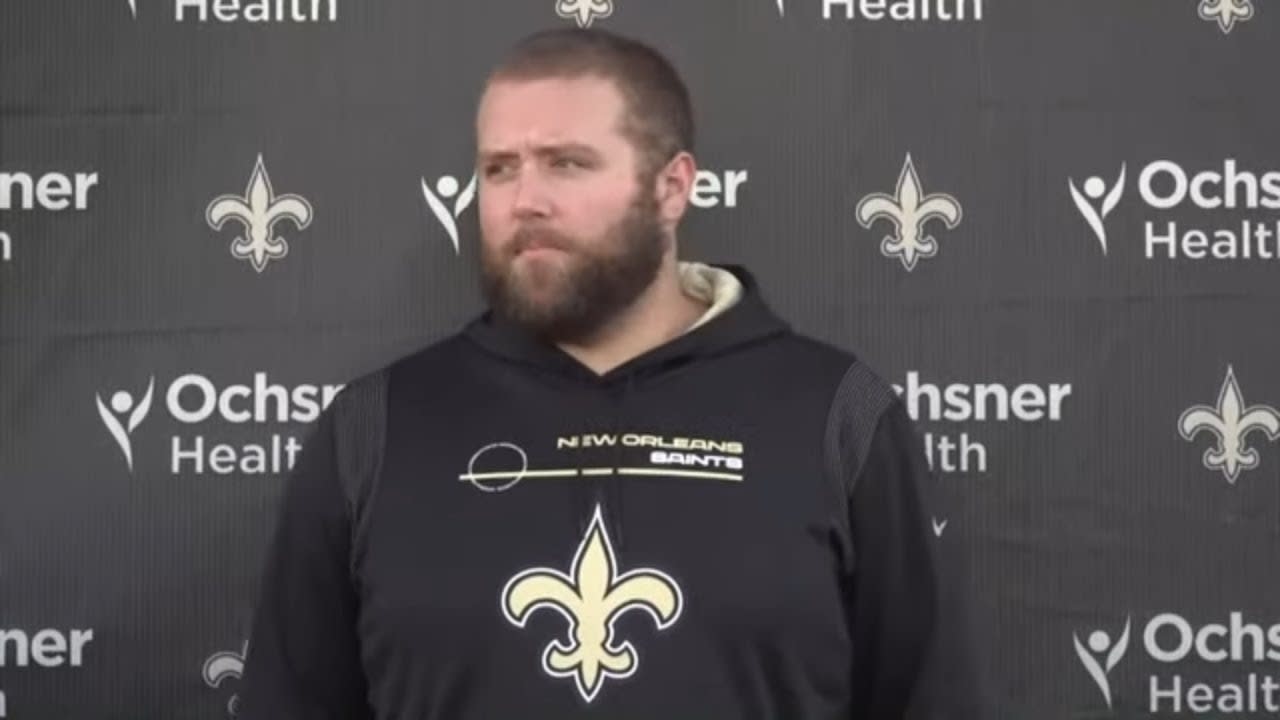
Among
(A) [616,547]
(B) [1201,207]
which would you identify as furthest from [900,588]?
(B) [1201,207]

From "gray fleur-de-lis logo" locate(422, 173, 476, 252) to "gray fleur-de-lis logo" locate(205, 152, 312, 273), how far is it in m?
0.18

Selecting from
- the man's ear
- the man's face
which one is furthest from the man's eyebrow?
the man's ear

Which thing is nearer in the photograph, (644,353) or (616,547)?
(616,547)

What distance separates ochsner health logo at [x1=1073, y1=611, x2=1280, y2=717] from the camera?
7.84 ft

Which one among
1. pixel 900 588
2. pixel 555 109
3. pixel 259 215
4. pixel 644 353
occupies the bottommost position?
pixel 900 588

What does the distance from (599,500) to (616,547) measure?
0.06 meters

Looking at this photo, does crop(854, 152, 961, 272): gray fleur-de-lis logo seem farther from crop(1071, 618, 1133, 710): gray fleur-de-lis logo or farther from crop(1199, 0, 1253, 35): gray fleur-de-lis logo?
crop(1071, 618, 1133, 710): gray fleur-de-lis logo

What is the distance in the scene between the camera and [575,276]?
6.63 feet

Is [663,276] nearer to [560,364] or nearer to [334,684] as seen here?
[560,364]

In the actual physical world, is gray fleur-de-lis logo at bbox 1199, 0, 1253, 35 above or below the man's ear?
above

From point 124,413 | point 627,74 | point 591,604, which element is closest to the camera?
point 591,604

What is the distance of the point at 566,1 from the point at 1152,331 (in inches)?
39.6

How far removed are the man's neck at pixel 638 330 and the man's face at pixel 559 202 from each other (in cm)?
6

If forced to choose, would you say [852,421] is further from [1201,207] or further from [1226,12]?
[1226,12]
